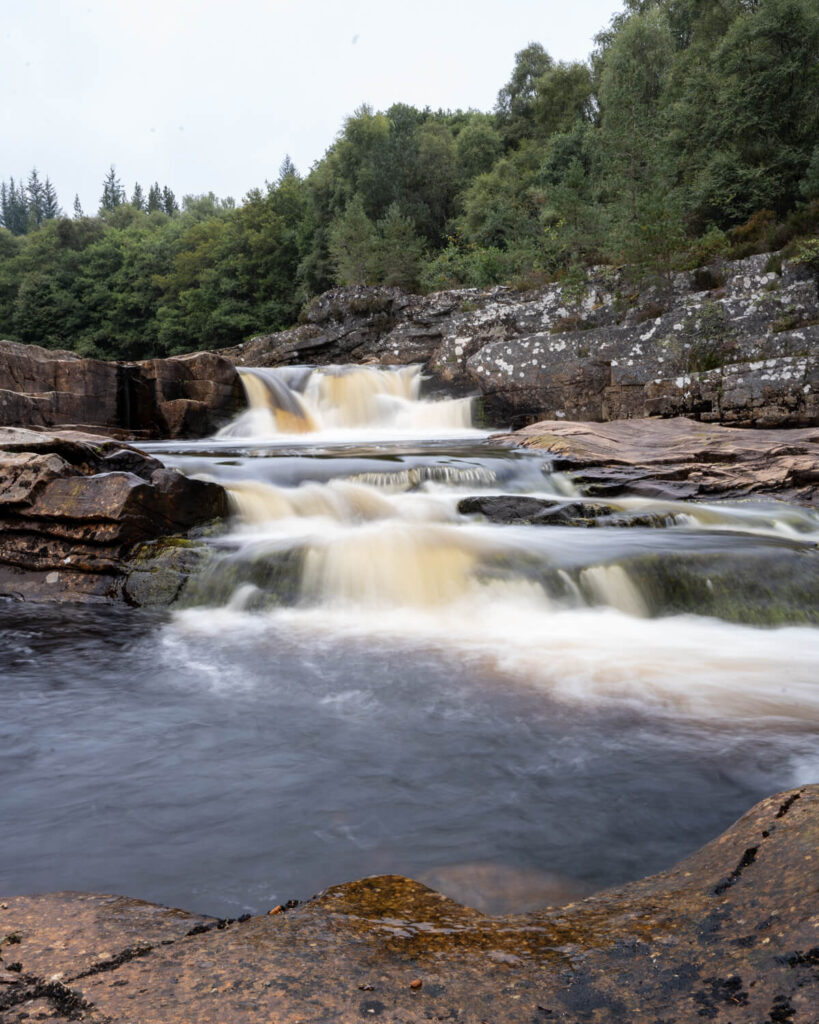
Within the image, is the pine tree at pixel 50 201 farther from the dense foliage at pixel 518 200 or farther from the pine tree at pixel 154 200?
the dense foliage at pixel 518 200

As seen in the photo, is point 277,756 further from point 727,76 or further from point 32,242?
point 32,242

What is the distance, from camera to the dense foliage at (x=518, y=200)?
56.2 ft

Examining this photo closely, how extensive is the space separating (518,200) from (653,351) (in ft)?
59.6

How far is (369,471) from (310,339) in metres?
17.0

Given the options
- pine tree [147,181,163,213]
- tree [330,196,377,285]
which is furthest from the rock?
pine tree [147,181,163,213]

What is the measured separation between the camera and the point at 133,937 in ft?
5.31

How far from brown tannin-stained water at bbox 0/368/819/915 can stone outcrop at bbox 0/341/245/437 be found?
316 inches

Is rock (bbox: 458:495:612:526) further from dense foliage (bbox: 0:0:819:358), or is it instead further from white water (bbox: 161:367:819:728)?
dense foliage (bbox: 0:0:819:358)

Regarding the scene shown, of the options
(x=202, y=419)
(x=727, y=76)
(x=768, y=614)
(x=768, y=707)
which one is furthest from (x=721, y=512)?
(x=727, y=76)

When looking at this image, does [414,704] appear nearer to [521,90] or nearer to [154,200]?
[521,90]

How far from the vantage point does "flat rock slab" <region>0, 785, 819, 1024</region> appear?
119 cm

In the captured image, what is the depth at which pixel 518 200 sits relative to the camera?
92.6 ft

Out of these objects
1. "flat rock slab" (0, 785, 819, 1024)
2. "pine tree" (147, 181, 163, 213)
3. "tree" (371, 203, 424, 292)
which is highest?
"pine tree" (147, 181, 163, 213)

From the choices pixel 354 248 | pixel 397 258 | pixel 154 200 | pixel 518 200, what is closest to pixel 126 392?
pixel 397 258
